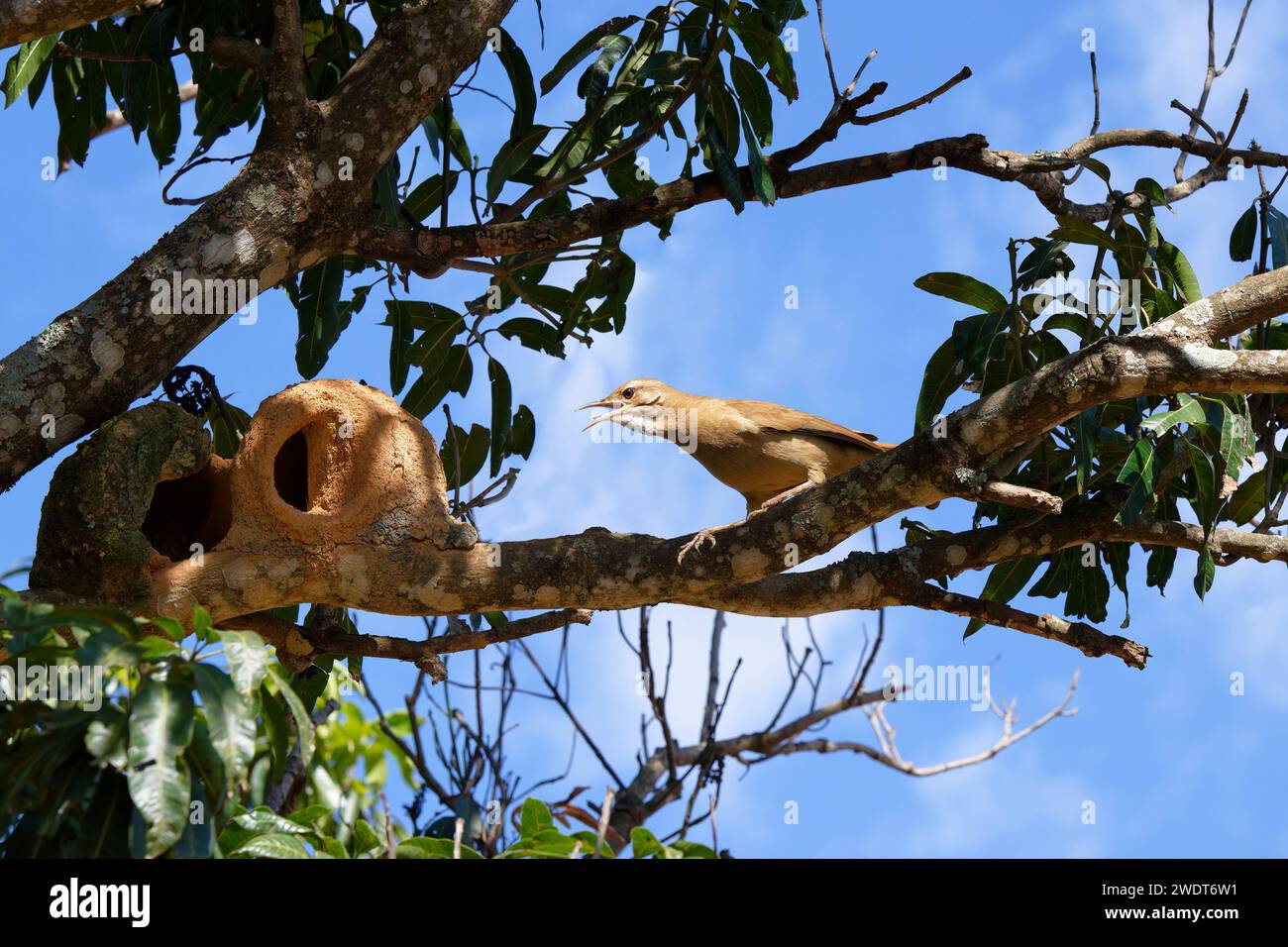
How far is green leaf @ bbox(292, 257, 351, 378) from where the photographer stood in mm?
6129

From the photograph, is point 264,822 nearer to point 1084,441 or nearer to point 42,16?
point 42,16

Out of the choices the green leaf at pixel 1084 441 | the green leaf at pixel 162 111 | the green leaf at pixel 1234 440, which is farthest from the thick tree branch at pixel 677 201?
the green leaf at pixel 162 111

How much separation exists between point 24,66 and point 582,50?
2.61 metres

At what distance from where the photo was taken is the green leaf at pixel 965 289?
5.39m

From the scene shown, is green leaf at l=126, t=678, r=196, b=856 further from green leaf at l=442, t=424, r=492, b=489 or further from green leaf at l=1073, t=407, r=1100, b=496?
green leaf at l=442, t=424, r=492, b=489

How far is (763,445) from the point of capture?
20.5 ft

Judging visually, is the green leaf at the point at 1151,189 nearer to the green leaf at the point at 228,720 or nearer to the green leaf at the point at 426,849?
the green leaf at the point at 426,849

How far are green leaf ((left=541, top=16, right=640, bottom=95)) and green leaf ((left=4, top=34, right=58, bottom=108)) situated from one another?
2.34 metres

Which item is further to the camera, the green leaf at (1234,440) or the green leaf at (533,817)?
the green leaf at (1234,440)

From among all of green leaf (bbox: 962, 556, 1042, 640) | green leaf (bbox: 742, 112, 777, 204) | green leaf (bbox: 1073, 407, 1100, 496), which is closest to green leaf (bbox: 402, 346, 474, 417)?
green leaf (bbox: 742, 112, 777, 204)

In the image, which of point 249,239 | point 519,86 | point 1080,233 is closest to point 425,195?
point 519,86

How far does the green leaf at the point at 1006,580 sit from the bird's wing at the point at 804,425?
75 cm

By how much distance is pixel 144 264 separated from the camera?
4.65 metres
